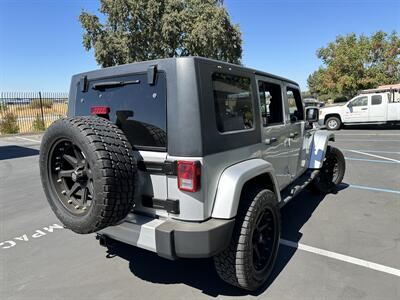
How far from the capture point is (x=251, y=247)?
2668 mm

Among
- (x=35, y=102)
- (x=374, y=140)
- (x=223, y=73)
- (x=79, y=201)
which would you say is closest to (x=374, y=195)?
(x=223, y=73)

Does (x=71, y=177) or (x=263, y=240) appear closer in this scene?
(x=71, y=177)

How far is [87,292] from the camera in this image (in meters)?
2.84

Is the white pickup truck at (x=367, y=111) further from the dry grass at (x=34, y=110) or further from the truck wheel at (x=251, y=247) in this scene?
the dry grass at (x=34, y=110)

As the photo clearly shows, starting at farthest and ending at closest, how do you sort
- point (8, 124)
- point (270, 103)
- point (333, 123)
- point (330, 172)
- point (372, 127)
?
1. point (372, 127)
2. point (333, 123)
3. point (8, 124)
4. point (330, 172)
5. point (270, 103)

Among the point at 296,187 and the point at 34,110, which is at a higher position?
the point at 34,110

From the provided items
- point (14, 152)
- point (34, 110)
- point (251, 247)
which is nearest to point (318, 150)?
point (251, 247)

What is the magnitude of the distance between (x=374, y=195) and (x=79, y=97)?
4991mm

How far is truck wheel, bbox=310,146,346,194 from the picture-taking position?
5.59 metres

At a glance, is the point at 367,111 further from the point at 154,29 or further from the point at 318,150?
the point at 154,29

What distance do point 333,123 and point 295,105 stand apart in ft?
45.5

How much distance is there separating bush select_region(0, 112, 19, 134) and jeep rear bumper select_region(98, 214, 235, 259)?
17568 millimetres

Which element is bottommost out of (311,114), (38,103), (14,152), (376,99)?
(14,152)

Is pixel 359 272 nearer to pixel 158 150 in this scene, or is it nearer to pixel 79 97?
pixel 158 150
